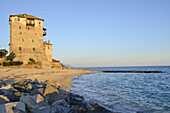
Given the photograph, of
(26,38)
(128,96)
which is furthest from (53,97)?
(26,38)

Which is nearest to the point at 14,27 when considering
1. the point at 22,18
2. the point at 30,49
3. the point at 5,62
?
the point at 22,18

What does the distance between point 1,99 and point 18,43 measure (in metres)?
40.2

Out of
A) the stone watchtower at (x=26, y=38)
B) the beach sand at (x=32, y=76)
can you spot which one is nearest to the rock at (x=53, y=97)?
the beach sand at (x=32, y=76)

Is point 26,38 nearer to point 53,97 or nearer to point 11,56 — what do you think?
point 11,56

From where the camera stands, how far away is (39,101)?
4695 mm

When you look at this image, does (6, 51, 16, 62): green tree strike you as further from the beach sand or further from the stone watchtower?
the beach sand

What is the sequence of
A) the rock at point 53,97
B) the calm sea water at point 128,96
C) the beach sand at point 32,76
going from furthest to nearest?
1. the beach sand at point 32,76
2. the calm sea water at point 128,96
3. the rock at point 53,97

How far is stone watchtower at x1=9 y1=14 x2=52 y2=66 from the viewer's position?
39472 mm

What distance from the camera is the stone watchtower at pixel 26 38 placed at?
3947cm

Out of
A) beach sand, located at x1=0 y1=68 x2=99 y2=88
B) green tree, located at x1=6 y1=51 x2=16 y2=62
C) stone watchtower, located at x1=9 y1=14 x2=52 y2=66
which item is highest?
stone watchtower, located at x1=9 y1=14 x2=52 y2=66

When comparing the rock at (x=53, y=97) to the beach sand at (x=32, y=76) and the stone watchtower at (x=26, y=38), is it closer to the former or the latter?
the beach sand at (x=32, y=76)

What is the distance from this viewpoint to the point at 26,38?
41156 mm

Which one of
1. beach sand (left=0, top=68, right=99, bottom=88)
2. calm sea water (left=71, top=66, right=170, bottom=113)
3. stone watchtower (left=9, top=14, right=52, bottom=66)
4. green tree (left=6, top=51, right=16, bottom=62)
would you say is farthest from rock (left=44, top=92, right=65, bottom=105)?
stone watchtower (left=9, top=14, right=52, bottom=66)

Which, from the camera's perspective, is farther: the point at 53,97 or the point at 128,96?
the point at 128,96
